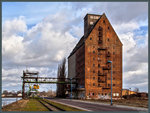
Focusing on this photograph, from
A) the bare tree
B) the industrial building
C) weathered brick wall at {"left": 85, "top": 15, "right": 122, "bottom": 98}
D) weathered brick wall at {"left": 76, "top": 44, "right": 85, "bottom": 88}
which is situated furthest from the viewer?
the bare tree

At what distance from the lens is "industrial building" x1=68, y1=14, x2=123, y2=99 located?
3787 inches

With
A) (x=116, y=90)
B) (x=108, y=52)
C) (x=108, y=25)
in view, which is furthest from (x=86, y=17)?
(x=116, y=90)

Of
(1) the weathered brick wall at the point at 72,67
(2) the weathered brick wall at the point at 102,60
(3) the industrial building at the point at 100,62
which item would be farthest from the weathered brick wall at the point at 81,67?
(1) the weathered brick wall at the point at 72,67

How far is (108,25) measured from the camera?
101250mm

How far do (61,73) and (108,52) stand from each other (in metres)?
37.0

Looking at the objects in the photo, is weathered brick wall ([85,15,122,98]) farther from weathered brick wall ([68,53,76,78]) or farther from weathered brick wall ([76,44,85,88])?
weathered brick wall ([68,53,76,78])

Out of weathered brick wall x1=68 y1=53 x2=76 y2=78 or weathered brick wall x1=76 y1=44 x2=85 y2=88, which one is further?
weathered brick wall x1=68 y1=53 x2=76 y2=78

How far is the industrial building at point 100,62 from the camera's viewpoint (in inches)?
3787

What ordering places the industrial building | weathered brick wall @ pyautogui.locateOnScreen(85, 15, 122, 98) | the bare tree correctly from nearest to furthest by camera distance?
1. the industrial building
2. weathered brick wall @ pyautogui.locateOnScreen(85, 15, 122, 98)
3. the bare tree

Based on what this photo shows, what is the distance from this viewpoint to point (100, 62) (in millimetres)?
99000

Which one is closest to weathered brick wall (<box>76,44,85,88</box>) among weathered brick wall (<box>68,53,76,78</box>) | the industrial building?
the industrial building

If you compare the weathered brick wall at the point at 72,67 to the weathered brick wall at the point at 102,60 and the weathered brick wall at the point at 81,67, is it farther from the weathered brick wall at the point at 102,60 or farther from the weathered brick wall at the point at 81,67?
the weathered brick wall at the point at 102,60

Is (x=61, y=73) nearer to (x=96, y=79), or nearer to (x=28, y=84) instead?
(x=28, y=84)

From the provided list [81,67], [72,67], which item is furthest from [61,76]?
[81,67]
